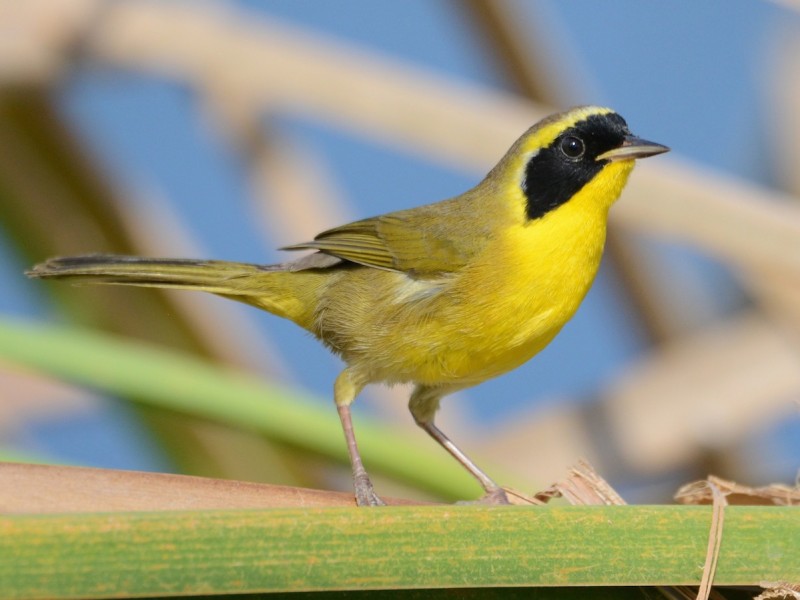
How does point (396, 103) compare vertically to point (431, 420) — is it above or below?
above

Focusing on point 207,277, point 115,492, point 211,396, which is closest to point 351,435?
point 211,396

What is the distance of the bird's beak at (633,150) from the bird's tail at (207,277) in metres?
0.74

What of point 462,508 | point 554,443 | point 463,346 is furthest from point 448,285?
point 554,443

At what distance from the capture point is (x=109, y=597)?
3.26 feet

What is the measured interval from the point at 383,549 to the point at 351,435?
1.01 m

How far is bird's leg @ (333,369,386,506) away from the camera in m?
1.97

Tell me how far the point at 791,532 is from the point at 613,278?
3.57 metres

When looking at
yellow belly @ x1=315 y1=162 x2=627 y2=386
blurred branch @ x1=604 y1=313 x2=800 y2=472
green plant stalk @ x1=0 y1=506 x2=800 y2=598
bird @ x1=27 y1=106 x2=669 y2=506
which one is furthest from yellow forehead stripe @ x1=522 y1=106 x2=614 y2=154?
blurred branch @ x1=604 y1=313 x2=800 y2=472

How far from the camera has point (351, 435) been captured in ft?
6.84

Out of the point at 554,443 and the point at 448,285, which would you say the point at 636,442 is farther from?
the point at 448,285

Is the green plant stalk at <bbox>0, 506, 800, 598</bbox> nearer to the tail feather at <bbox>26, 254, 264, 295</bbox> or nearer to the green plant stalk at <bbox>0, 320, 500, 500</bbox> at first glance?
the green plant stalk at <bbox>0, 320, 500, 500</bbox>

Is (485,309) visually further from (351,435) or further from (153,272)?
(153,272)

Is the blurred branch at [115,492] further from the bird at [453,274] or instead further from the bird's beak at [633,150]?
the bird's beak at [633,150]

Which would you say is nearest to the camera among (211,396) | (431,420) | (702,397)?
(211,396)
